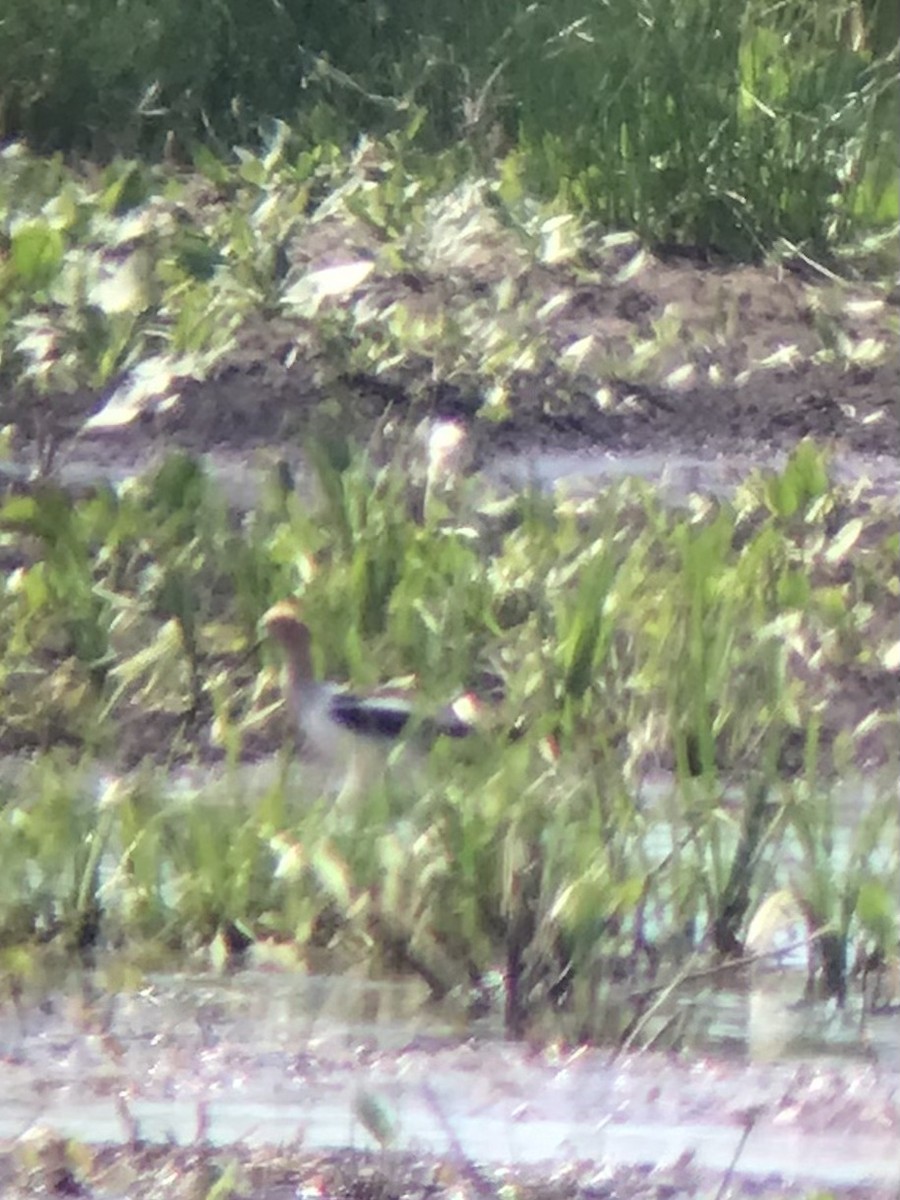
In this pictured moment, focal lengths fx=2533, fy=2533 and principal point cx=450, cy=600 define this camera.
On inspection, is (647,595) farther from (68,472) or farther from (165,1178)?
(165,1178)

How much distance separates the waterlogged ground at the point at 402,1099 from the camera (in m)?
1.62

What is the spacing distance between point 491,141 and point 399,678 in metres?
0.96

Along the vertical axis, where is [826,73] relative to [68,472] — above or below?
above

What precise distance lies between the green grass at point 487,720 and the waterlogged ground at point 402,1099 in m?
0.05

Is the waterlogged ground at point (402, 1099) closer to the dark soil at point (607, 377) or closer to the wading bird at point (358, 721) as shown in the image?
the wading bird at point (358, 721)

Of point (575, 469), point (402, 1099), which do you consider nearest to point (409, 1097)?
point (402, 1099)

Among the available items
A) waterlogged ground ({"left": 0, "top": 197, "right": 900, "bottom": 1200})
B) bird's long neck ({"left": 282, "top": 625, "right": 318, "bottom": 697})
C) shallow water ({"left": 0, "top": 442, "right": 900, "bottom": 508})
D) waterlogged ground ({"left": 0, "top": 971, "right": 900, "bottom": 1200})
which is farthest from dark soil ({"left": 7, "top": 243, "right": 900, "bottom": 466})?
waterlogged ground ({"left": 0, "top": 971, "right": 900, "bottom": 1200})

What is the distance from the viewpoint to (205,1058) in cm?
177

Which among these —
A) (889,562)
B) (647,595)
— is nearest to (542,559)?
(647,595)

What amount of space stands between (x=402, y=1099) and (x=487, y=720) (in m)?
0.48

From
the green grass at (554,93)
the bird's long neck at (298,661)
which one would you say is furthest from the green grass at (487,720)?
the green grass at (554,93)

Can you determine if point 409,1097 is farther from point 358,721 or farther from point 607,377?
point 607,377

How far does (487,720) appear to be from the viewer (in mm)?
2121

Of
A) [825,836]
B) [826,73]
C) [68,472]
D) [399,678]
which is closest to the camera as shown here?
[825,836]
